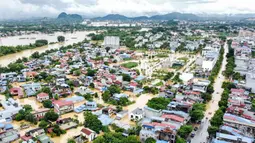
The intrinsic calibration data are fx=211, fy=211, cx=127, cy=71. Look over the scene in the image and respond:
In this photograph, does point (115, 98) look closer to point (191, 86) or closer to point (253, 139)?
Answer: point (191, 86)

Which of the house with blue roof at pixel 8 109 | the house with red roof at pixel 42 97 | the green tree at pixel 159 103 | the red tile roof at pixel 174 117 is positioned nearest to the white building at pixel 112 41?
the house with red roof at pixel 42 97

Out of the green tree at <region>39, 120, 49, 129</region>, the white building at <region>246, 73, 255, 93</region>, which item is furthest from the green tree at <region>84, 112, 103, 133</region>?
the white building at <region>246, 73, 255, 93</region>

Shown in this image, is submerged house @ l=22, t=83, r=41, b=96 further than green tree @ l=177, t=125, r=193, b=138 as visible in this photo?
Yes

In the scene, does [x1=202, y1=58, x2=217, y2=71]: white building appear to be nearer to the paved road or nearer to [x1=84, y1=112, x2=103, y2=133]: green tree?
the paved road

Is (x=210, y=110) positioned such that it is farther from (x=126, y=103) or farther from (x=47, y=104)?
(x=47, y=104)

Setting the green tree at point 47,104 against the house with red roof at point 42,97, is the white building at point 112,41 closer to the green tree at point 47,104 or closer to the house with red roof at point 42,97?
the house with red roof at point 42,97

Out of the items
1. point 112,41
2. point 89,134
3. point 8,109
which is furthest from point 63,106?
point 112,41

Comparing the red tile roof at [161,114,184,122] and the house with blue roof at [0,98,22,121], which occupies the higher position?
the red tile roof at [161,114,184,122]

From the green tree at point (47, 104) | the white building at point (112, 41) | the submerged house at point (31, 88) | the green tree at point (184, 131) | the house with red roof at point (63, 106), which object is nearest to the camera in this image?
the green tree at point (184, 131)
